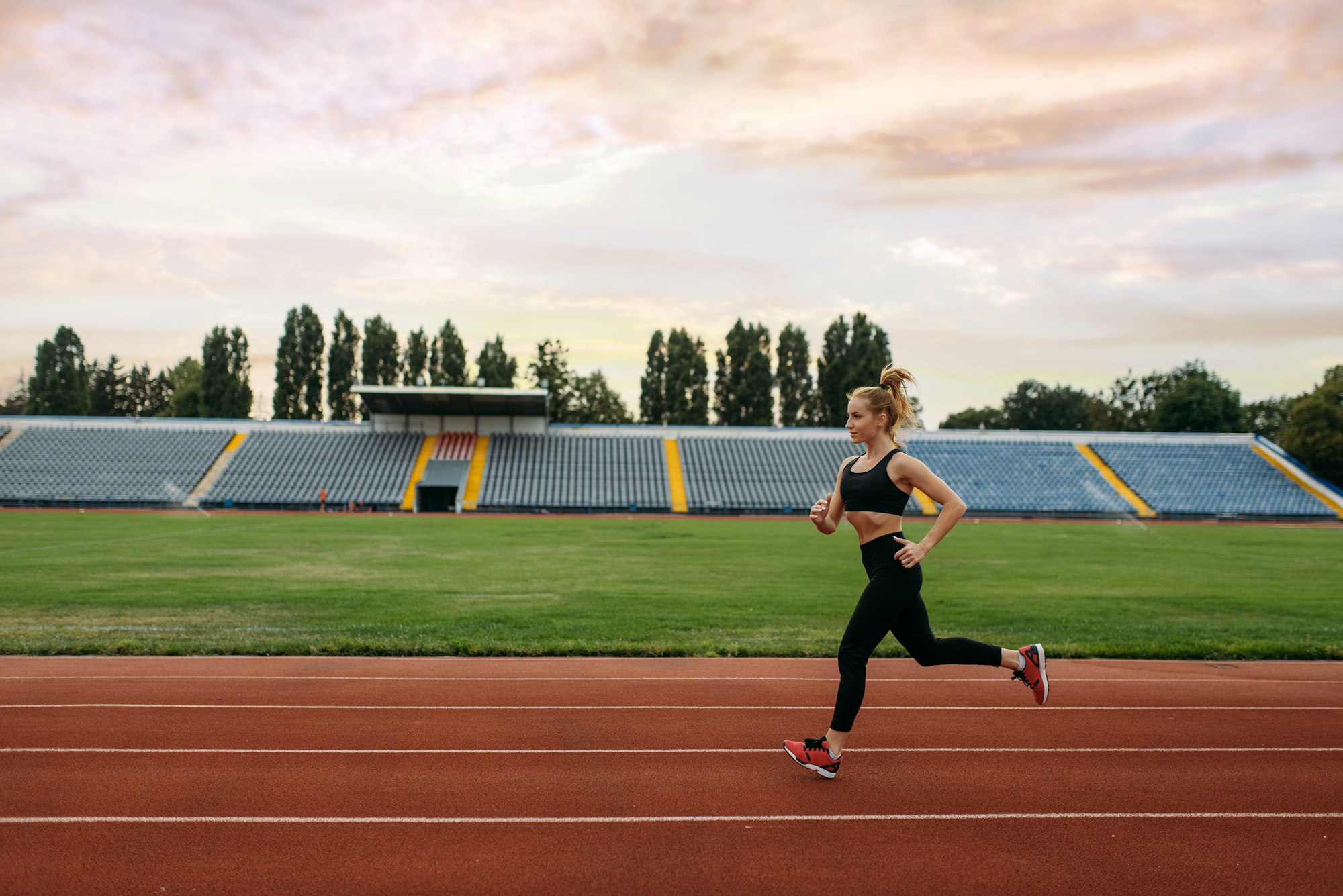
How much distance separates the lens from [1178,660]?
374 inches

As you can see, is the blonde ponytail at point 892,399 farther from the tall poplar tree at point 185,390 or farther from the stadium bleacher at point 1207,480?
the tall poplar tree at point 185,390

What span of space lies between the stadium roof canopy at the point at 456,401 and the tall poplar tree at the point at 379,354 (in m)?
17.8

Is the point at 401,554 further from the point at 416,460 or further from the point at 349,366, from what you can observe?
the point at 349,366

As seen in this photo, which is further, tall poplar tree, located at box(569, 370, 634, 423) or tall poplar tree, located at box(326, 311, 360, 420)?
tall poplar tree, located at box(569, 370, 634, 423)

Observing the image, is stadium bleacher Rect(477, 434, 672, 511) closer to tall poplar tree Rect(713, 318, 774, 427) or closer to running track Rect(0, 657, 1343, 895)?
tall poplar tree Rect(713, 318, 774, 427)

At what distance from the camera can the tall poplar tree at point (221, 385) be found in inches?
2675

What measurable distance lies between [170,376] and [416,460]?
7925 centimetres

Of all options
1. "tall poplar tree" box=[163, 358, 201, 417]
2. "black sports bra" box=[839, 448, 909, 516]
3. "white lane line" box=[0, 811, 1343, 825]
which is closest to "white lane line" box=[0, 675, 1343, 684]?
"white lane line" box=[0, 811, 1343, 825]

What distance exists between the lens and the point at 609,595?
14.3m

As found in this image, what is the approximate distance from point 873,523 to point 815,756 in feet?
4.84

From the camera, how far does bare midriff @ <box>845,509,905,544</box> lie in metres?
5.24

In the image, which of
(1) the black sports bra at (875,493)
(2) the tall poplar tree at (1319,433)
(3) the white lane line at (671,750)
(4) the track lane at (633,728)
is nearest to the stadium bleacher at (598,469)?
(2) the tall poplar tree at (1319,433)

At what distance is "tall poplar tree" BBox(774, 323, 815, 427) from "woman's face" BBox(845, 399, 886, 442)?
6716cm

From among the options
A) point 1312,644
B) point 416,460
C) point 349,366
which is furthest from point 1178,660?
point 349,366
